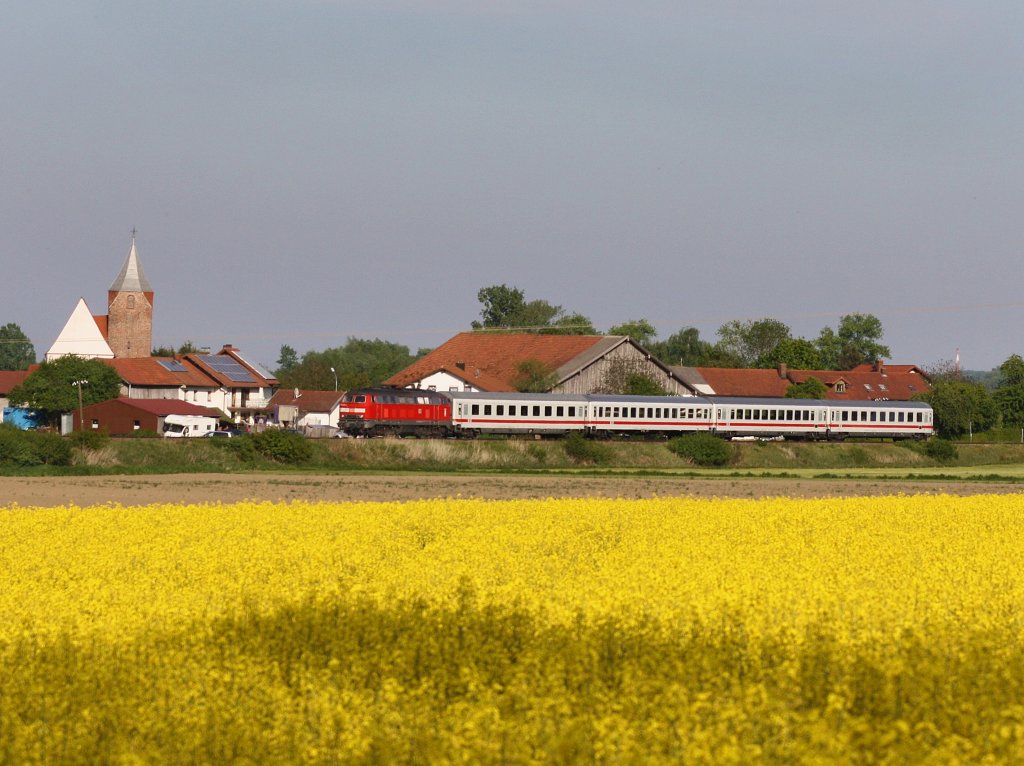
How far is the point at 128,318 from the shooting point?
4550 inches

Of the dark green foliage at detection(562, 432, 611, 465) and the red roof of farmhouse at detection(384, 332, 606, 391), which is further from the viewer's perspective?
the red roof of farmhouse at detection(384, 332, 606, 391)

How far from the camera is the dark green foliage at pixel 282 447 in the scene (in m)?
56.9

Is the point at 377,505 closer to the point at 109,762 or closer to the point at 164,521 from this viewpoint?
the point at 164,521

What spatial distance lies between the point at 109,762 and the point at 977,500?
943 inches

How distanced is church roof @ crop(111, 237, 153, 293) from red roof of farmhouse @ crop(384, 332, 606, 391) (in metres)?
29.2

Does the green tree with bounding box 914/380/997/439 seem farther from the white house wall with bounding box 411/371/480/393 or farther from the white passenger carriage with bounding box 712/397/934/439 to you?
the white house wall with bounding box 411/371/480/393

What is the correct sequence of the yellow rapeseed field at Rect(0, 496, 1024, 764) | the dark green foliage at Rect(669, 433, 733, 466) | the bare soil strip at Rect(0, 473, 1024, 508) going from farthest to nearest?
the dark green foliage at Rect(669, 433, 733, 466)
the bare soil strip at Rect(0, 473, 1024, 508)
the yellow rapeseed field at Rect(0, 496, 1024, 764)

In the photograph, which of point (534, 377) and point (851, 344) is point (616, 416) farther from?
point (851, 344)

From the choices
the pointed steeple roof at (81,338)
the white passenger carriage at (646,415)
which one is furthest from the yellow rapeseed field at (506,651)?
the pointed steeple roof at (81,338)

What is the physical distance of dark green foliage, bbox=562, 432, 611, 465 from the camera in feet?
205

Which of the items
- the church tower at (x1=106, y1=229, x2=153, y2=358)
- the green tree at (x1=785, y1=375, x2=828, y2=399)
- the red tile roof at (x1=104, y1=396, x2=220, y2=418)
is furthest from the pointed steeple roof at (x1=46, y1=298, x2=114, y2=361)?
the green tree at (x1=785, y1=375, x2=828, y2=399)

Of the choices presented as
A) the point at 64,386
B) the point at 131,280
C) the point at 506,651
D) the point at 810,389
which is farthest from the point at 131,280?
the point at 506,651

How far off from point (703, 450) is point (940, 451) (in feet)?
48.5

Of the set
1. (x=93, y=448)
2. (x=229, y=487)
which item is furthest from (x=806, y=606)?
(x=93, y=448)
